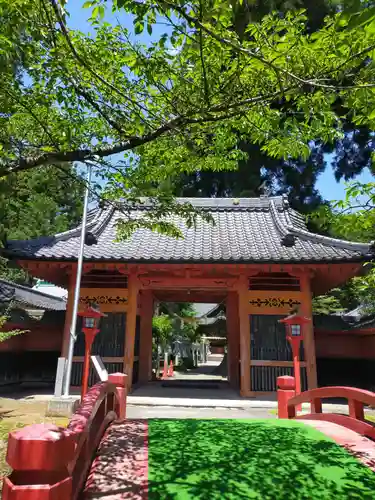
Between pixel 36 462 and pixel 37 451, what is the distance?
0.24 ft

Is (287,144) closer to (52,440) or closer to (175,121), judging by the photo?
(175,121)

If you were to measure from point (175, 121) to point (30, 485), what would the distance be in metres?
3.45

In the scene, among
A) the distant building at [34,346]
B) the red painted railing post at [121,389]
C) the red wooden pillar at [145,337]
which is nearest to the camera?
the red painted railing post at [121,389]

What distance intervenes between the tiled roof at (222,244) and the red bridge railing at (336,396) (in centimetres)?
366

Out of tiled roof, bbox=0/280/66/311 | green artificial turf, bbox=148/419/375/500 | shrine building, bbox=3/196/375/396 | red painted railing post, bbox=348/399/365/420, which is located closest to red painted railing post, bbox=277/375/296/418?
green artificial turf, bbox=148/419/375/500

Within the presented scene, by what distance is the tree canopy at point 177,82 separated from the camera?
3342 millimetres

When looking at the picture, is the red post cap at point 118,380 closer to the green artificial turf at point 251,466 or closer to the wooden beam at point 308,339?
the green artificial turf at point 251,466

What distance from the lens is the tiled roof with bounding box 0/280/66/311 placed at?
13.3 meters

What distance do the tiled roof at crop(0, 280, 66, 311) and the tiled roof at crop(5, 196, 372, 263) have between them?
2.77m

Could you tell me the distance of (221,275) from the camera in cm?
1166

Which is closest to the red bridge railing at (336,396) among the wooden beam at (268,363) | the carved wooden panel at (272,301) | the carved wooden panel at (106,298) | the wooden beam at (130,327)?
the wooden beam at (268,363)

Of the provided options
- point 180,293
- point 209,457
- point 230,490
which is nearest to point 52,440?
point 230,490

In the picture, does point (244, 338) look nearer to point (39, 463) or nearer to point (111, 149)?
point (111, 149)

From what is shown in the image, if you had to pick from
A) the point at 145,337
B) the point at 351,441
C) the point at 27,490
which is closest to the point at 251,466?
the point at 351,441
